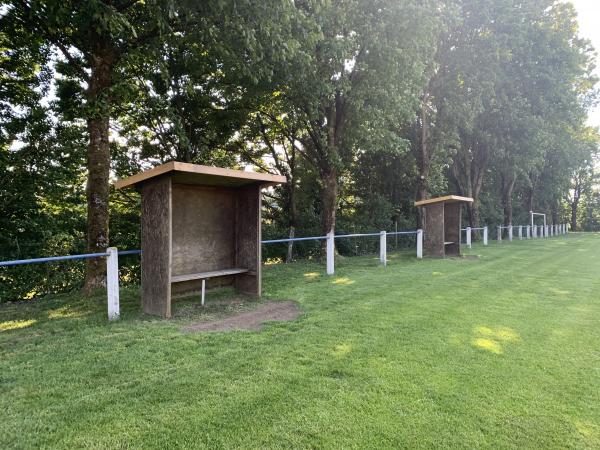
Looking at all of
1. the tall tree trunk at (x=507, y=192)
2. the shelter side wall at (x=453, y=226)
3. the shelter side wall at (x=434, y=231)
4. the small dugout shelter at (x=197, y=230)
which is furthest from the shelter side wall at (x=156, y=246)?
the tall tree trunk at (x=507, y=192)

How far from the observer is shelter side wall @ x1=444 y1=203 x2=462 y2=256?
1398 cm

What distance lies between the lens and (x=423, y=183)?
1652 cm

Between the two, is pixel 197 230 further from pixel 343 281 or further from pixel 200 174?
pixel 343 281

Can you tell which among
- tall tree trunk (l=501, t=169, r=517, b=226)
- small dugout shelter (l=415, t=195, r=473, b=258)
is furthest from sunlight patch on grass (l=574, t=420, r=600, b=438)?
tall tree trunk (l=501, t=169, r=517, b=226)

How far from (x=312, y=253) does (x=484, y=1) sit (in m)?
12.8

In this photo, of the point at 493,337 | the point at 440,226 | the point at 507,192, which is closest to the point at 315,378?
the point at 493,337

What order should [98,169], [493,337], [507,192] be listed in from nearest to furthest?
1. [493,337]
2. [98,169]
3. [507,192]

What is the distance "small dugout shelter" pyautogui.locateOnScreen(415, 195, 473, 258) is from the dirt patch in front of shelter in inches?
337

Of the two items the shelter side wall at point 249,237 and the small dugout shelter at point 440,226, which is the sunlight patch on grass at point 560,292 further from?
the small dugout shelter at point 440,226

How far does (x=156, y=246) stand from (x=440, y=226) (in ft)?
34.3

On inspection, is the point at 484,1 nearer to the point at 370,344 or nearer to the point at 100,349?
the point at 370,344

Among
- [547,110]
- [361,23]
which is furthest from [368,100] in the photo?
[547,110]

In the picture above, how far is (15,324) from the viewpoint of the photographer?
5000mm

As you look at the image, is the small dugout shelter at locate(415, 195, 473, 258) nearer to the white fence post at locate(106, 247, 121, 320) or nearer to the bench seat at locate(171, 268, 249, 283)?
the bench seat at locate(171, 268, 249, 283)
